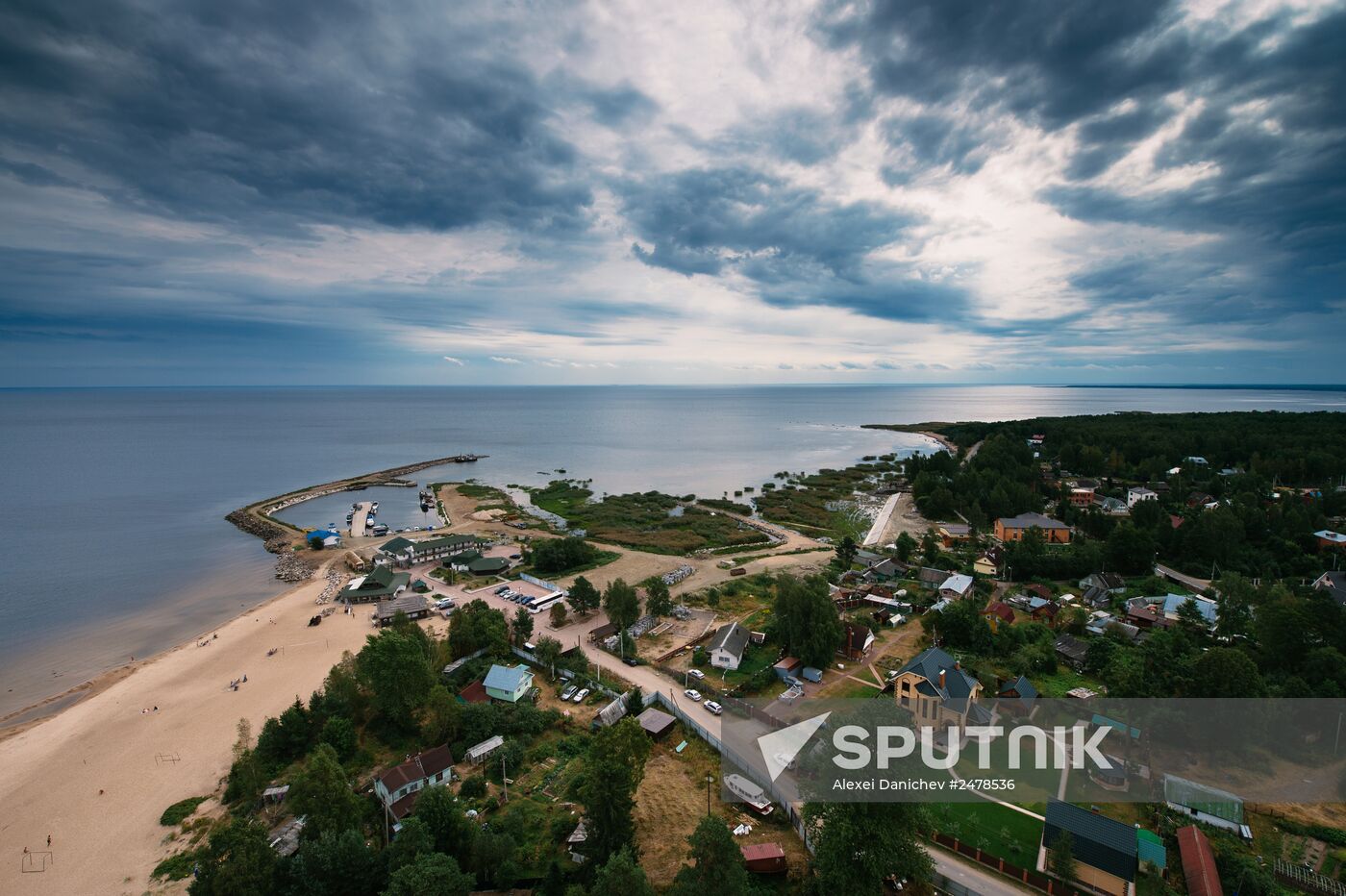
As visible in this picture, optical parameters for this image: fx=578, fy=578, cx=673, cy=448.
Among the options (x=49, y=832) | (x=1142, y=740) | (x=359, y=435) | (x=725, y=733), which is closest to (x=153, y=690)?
(x=49, y=832)

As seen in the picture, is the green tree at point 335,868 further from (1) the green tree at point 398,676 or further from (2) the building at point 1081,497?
(2) the building at point 1081,497

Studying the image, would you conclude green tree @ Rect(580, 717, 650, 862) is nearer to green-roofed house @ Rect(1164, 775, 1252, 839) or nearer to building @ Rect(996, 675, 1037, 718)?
building @ Rect(996, 675, 1037, 718)

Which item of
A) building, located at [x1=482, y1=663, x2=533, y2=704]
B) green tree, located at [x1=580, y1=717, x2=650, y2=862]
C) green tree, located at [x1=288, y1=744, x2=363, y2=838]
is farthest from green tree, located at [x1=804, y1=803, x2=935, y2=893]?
building, located at [x1=482, y1=663, x2=533, y2=704]

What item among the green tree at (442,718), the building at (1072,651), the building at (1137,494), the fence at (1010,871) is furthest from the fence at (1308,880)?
the building at (1137,494)

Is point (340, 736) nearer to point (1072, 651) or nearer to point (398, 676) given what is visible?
point (398, 676)

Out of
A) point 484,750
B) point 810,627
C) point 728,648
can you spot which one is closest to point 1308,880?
point 810,627

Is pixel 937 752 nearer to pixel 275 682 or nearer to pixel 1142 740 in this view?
pixel 1142 740
